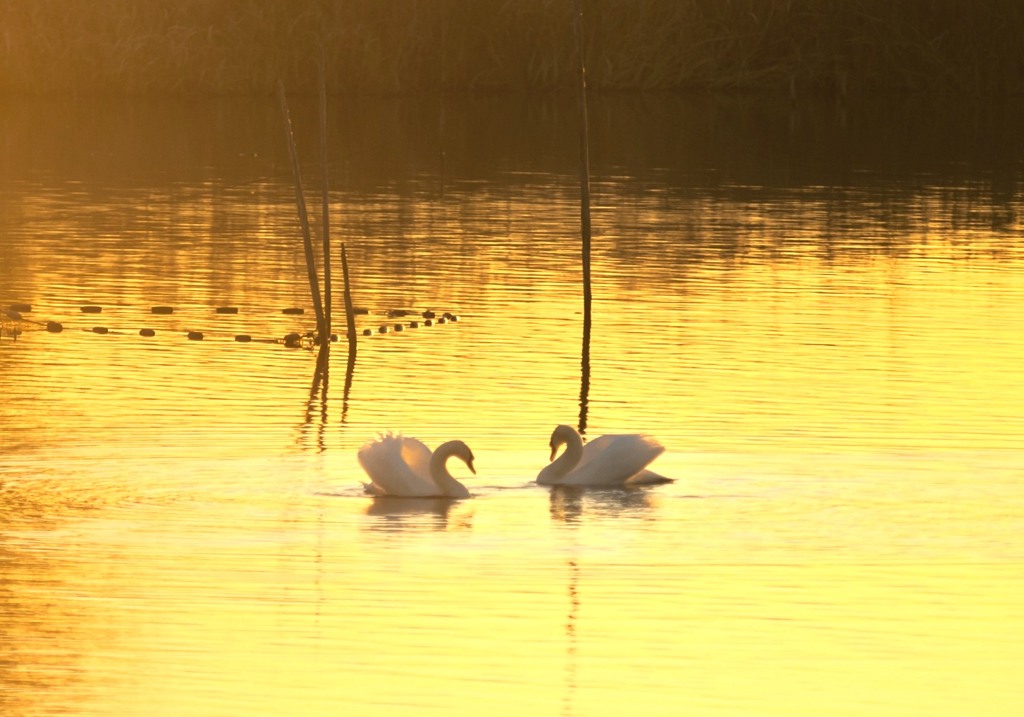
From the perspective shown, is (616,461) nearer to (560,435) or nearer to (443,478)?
(560,435)

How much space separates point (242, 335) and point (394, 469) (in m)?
8.56

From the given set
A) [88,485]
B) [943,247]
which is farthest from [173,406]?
[943,247]

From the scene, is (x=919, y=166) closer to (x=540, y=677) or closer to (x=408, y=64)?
(x=408, y=64)

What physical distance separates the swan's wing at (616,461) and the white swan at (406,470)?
2.31 ft

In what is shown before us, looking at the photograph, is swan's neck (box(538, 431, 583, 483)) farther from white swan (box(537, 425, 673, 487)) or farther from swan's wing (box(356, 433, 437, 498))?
swan's wing (box(356, 433, 437, 498))

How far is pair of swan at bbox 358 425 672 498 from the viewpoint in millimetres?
15008

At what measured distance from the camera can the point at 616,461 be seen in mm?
15344

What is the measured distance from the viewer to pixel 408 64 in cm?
6038

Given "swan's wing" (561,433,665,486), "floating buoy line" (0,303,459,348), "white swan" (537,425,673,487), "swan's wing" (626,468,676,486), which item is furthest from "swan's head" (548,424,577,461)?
"floating buoy line" (0,303,459,348)

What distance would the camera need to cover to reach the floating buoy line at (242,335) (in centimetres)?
2319

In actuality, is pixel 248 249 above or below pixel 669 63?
below

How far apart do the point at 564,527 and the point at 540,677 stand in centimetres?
322

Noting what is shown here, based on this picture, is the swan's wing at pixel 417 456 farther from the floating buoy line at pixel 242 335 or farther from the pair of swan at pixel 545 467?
the floating buoy line at pixel 242 335

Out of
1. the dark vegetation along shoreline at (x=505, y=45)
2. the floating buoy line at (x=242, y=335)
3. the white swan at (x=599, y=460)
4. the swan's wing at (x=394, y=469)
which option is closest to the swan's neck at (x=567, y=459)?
the white swan at (x=599, y=460)
